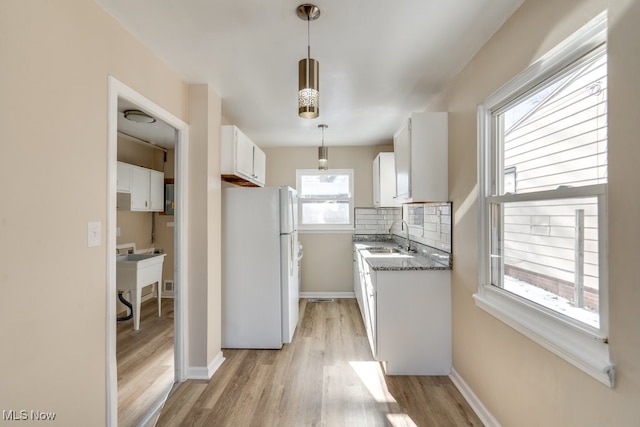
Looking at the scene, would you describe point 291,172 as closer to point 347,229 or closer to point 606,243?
point 347,229

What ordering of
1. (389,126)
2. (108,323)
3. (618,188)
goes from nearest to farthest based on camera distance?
(618,188)
(108,323)
(389,126)

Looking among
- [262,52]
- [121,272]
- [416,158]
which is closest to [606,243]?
[416,158]

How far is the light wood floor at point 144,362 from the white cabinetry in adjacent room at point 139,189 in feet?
2.68

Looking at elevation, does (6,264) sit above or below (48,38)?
below

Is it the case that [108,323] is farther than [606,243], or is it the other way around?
[108,323]

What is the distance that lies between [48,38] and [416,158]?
2.38m

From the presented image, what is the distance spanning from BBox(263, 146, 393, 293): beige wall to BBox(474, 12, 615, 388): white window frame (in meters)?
2.84

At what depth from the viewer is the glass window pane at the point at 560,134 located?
3.93 feet

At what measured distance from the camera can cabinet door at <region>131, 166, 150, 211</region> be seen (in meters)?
2.41

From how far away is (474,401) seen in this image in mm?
2080

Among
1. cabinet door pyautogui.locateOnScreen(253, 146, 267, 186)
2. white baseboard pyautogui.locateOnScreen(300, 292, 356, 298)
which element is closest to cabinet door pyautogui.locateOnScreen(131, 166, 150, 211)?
cabinet door pyautogui.locateOnScreen(253, 146, 267, 186)

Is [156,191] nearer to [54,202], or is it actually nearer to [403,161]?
[54,202]

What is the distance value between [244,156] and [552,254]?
2.68 m

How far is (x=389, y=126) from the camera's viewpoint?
382 centimetres
